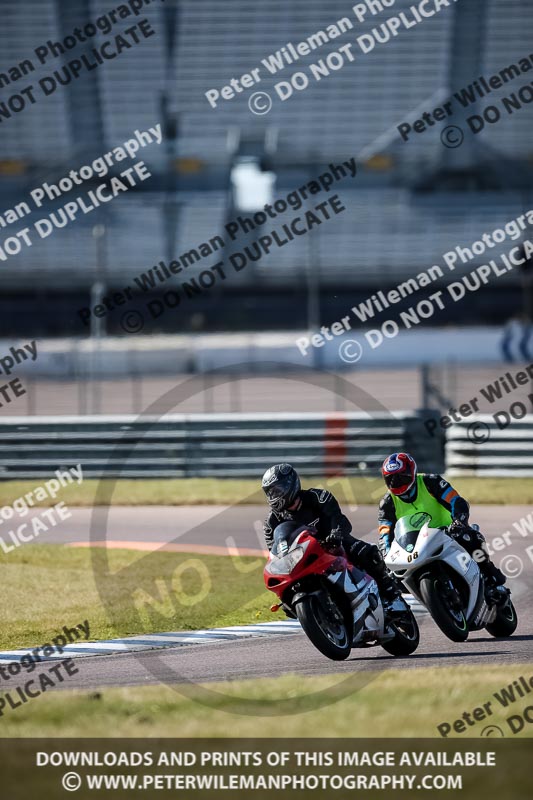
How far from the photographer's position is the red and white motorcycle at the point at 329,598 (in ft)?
25.7

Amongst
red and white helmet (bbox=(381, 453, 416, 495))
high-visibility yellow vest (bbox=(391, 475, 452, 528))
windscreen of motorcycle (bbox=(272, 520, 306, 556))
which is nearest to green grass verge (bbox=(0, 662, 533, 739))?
windscreen of motorcycle (bbox=(272, 520, 306, 556))

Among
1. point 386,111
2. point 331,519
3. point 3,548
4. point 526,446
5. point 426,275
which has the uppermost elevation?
point 386,111

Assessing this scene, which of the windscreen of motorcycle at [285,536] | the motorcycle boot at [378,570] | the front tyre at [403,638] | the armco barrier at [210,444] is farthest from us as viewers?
the armco barrier at [210,444]

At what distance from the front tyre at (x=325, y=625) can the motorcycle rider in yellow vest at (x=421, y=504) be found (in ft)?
2.61

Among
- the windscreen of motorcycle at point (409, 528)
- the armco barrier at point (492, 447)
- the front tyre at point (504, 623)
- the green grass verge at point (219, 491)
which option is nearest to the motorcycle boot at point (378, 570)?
the windscreen of motorcycle at point (409, 528)

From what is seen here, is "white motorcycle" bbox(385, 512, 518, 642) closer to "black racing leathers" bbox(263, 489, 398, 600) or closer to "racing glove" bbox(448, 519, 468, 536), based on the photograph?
"racing glove" bbox(448, 519, 468, 536)

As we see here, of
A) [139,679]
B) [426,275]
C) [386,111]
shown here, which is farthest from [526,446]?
[386,111]

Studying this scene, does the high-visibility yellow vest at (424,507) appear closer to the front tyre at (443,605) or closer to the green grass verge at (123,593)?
the front tyre at (443,605)

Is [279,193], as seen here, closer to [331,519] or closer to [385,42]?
[385,42]

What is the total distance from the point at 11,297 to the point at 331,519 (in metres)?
44.1

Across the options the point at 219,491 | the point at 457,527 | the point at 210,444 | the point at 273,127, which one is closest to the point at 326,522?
the point at 457,527

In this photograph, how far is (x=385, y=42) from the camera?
57.8 m

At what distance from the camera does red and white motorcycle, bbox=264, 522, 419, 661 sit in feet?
25.7

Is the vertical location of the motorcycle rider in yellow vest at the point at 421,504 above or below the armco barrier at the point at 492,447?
below
